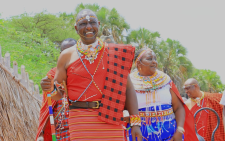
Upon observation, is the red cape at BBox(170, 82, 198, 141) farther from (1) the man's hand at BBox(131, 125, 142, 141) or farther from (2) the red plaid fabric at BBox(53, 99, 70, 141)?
(1) the man's hand at BBox(131, 125, 142, 141)

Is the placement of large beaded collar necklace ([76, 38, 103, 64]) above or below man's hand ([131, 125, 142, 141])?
above

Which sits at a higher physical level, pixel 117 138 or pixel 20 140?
pixel 117 138

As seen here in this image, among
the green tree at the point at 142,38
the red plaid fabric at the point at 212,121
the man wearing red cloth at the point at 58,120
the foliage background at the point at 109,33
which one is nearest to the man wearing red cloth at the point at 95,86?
the man wearing red cloth at the point at 58,120

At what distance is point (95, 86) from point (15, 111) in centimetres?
Result: 379

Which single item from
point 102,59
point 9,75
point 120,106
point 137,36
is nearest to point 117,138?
point 120,106

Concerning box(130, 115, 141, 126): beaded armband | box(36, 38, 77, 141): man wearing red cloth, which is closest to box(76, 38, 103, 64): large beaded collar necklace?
box(130, 115, 141, 126): beaded armband

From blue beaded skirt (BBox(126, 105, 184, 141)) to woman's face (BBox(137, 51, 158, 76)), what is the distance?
0.60 m

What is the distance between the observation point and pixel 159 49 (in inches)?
971

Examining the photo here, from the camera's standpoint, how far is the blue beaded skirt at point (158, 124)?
416cm

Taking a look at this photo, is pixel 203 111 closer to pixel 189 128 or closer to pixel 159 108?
pixel 189 128

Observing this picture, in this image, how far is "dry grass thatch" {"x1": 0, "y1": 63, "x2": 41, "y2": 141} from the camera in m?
5.58

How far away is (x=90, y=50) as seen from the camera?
9.27 feet

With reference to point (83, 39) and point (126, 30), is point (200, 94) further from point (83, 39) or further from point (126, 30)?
point (126, 30)

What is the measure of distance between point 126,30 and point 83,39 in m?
21.4
